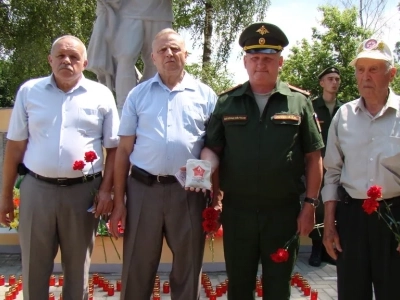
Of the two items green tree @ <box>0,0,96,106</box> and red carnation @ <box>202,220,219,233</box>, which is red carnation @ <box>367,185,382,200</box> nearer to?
red carnation @ <box>202,220,219,233</box>

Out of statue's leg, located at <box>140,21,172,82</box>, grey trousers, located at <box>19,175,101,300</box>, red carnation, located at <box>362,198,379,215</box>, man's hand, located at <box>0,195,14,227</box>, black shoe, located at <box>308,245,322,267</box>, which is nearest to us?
red carnation, located at <box>362,198,379,215</box>

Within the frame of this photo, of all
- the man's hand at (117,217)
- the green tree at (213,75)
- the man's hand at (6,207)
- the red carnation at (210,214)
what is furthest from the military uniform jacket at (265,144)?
the green tree at (213,75)

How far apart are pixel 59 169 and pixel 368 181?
6.05ft

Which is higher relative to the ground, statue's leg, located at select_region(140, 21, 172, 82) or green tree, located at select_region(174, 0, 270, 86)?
green tree, located at select_region(174, 0, 270, 86)

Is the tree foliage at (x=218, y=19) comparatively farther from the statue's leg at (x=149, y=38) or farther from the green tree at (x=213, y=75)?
the statue's leg at (x=149, y=38)

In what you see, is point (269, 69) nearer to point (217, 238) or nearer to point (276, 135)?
point (276, 135)

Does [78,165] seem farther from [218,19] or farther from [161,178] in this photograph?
[218,19]

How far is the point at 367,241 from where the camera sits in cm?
281

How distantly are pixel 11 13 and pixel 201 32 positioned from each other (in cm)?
668

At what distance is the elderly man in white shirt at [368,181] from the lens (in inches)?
108

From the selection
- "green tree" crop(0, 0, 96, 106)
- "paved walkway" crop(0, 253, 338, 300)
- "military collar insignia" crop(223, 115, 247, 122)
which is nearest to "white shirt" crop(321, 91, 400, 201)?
"military collar insignia" crop(223, 115, 247, 122)

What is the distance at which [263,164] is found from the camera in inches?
114

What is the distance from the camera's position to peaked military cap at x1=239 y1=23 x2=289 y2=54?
3.02 metres

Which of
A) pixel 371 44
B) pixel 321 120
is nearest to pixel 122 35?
pixel 321 120
